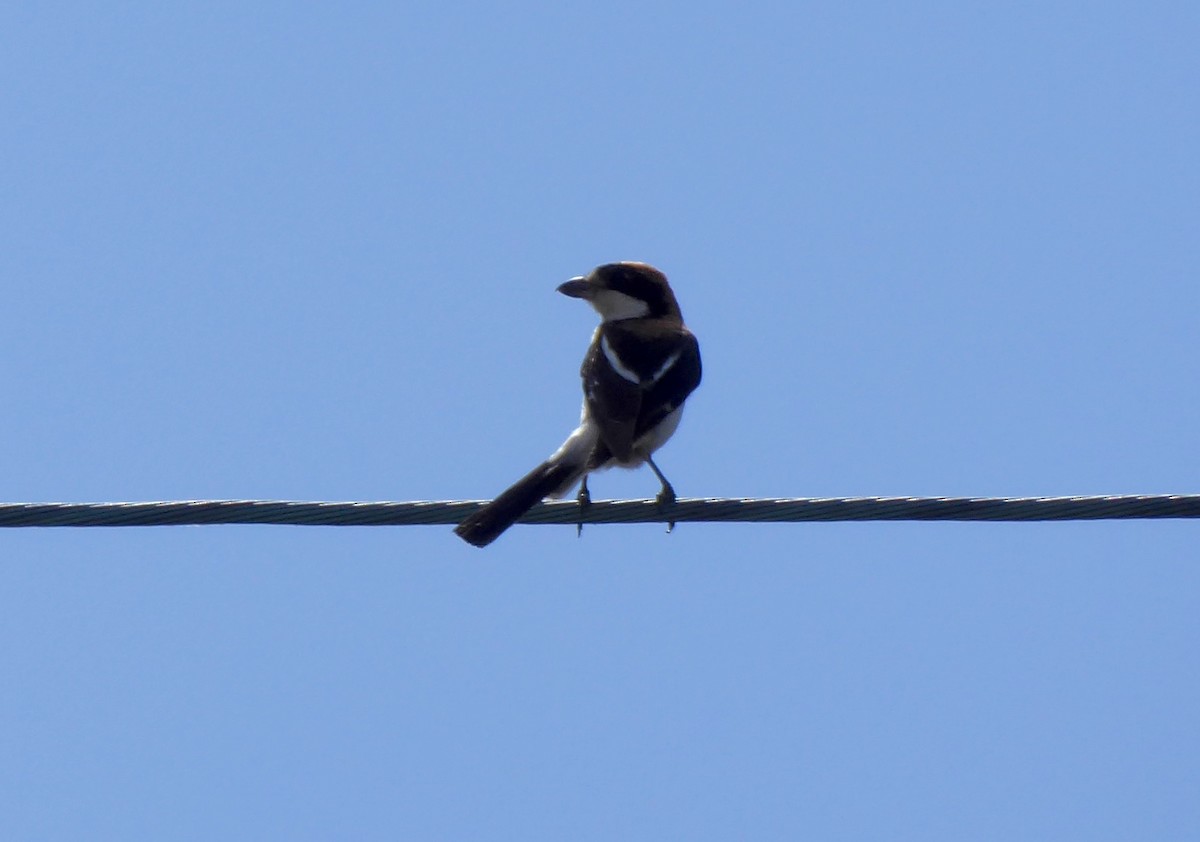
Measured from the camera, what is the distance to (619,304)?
934 centimetres

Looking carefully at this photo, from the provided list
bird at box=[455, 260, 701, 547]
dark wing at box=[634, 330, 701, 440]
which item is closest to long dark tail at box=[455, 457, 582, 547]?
bird at box=[455, 260, 701, 547]

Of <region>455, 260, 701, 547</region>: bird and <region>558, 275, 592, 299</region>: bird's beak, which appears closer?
<region>455, 260, 701, 547</region>: bird

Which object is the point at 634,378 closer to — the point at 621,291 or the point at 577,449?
the point at 577,449

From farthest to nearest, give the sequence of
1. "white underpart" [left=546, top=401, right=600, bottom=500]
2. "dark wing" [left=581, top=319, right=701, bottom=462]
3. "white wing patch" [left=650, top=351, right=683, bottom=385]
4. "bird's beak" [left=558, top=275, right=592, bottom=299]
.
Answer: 1. "bird's beak" [left=558, top=275, right=592, bottom=299]
2. "white wing patch" [left=650, top=351, right=683, bottom=385]
3. "dark wing" [left=581, top=319, right=701, bottom=462]
4. "white underpart" [left=546, top=401, right=600, bottom=500]

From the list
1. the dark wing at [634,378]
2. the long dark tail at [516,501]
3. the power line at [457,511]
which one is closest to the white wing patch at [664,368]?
the dark wing at [634,378]

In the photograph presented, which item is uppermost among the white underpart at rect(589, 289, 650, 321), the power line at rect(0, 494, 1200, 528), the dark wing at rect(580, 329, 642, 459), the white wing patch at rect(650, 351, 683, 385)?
the white underpart at rect(589, 289, 650, 321)

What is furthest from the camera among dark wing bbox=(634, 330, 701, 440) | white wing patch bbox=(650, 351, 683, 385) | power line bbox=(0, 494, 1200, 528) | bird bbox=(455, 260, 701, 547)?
white wing patch bbox=(650, 351, 683, 385)

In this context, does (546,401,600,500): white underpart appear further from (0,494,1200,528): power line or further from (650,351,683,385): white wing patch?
(0,494,1200,528): power line

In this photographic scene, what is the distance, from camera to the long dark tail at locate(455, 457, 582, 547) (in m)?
6.32

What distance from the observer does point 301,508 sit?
17.0ft

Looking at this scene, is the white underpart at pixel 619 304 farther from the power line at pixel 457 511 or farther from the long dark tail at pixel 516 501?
the power line at pixel 457 511

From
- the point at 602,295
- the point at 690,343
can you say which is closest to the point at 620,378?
the point at 690,343

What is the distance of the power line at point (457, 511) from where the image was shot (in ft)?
16.8

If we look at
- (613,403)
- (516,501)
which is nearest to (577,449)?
(613,403)
